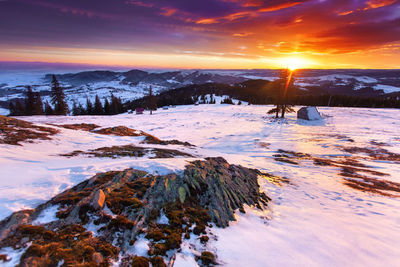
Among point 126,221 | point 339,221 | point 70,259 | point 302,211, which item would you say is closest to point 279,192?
point 302,211

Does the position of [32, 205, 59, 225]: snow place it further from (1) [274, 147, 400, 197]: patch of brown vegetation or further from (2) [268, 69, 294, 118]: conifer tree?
(2) [268, 69, 294, 118]: conifer tree

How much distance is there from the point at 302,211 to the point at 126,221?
803 cm

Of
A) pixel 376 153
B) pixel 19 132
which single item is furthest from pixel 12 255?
pixel 376 153

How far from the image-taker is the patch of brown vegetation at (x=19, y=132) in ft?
35.6

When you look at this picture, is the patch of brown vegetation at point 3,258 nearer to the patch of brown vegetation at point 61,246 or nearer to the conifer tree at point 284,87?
the patch of brown vegetation at point 61,246

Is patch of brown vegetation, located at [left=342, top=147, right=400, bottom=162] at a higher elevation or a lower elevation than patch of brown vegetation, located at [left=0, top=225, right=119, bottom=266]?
lower

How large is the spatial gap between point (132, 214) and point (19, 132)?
12.9m

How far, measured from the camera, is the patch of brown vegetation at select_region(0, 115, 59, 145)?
10859 mm

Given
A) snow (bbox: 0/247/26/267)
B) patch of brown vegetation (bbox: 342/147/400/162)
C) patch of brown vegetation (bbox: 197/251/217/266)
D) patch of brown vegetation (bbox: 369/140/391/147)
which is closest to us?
snow (bbox: 0/247/26/267)

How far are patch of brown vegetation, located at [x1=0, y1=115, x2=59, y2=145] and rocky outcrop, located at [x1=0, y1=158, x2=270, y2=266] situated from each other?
8.19 meters

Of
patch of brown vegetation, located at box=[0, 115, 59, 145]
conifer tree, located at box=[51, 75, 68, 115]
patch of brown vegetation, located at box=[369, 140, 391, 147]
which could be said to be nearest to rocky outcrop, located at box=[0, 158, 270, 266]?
patch of brown vegetation, located at box=[0, 115, 59, 145]

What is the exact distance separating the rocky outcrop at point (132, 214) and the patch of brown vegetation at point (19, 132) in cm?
819

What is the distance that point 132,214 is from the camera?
562 cm

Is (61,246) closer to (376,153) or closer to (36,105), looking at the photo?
(376,153)
